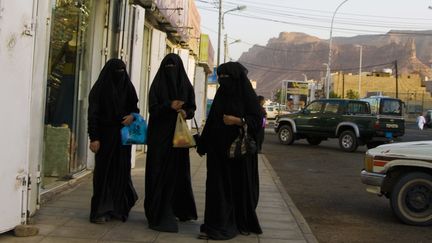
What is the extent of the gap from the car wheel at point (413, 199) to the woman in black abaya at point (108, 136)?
12.2ft

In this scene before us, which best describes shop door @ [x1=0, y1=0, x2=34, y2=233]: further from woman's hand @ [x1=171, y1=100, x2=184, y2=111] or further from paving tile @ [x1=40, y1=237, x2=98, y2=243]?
woman's hand @ [x1=171, y1=100, x2=184, y2=111]

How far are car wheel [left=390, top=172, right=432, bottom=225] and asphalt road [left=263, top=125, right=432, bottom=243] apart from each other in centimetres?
13

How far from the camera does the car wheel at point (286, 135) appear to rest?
895 inches

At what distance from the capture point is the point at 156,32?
14.0 meters

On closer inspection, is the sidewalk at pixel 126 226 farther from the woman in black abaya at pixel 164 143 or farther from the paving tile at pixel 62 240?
the woman in black abaya at pixel 164 143

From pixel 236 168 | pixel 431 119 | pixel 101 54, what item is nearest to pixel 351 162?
pixel 101 54

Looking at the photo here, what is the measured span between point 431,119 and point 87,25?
52118 millimetres

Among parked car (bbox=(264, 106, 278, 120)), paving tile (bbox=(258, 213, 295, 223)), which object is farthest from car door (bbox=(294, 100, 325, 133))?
parked car (bbox=(264, 106, 278, 120))

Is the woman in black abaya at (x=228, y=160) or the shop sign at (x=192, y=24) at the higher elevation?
the shop sign at (x=192, y=24)

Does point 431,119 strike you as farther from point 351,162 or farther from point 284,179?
point 284,179

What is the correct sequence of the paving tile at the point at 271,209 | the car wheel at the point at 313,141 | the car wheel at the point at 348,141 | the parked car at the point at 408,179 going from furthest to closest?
1. the car wheel at the point at 313,141
2. the car wheel at the point at 348,141
3. the paving tile at the point at 271,209
4. the parked car at the point at 408,179

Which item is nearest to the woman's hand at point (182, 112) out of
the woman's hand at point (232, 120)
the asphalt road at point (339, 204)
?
the woman's hand at point (232, 120)

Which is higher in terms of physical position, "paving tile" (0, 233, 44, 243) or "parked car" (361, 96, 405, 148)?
"parked car" (361, 96, 405, 148)

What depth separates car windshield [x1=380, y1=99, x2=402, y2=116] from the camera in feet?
67.6
